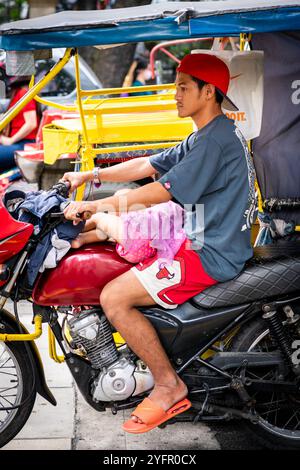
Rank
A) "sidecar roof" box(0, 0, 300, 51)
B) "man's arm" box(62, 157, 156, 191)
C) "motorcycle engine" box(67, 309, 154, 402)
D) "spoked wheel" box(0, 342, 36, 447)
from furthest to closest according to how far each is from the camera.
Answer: "man's arm" box(62, 157, 156, 191) → "spoked wheel" box(0, 342, 36, 447) → "motorcycle engine" box(67, 309, 154, 402) → "sidecar roof" box(0, 0, 300, 51)

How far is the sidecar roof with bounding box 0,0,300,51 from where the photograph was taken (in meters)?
3.47

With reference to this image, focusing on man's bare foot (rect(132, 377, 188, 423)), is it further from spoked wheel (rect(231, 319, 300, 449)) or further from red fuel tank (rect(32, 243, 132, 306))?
red fuel tank (rect(32, 243, 132, 306))

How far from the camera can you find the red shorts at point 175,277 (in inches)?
145

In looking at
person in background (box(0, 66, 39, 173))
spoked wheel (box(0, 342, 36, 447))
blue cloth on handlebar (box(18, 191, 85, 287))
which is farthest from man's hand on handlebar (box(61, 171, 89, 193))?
person in background (box(0, 66, 39, 173))

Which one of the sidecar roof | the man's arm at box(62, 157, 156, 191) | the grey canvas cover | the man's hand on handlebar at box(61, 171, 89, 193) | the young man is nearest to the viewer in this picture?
the sidecar roof

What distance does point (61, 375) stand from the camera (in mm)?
5102

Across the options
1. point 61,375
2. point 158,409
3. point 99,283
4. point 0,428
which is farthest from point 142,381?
point 61,375

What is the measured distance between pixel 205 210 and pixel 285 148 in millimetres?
1185

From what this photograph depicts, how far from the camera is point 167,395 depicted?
3707 mm

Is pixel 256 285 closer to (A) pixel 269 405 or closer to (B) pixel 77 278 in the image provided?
(A) pixel 269 405

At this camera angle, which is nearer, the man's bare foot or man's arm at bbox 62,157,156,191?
the man's bare foot

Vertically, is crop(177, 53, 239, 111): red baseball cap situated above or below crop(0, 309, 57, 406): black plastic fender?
above

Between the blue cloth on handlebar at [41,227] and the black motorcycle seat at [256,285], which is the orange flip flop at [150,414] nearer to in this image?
the black motorcycle seat at [256,285]

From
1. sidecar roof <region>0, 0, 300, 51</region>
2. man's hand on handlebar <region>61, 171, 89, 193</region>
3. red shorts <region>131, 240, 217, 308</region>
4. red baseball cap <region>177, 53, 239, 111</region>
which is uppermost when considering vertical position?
sidecar roof <region>0, 0, 300, 51</region>
